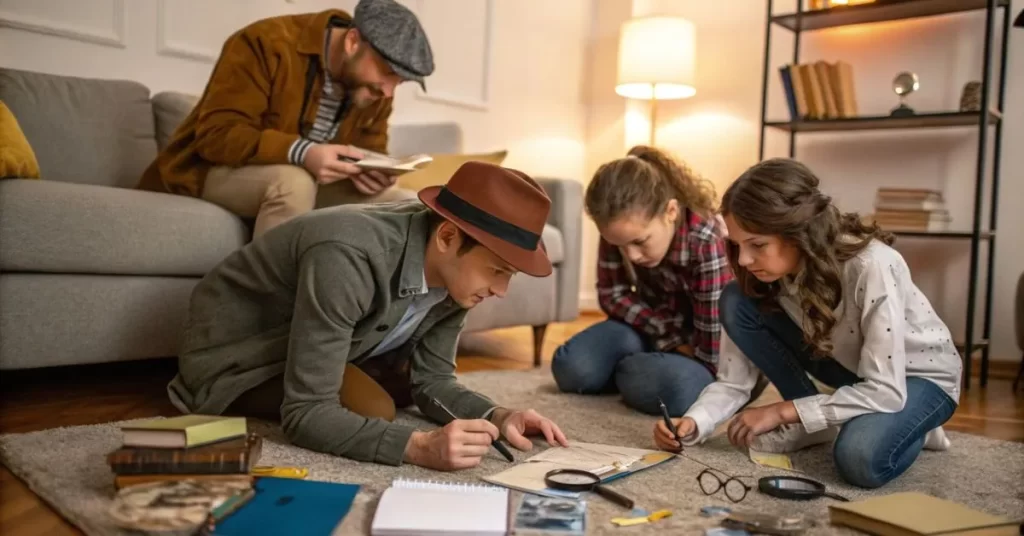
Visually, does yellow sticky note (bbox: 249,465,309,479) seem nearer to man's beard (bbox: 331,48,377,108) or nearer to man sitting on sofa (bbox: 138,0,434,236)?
man sitting on sofa (bbox: 138,0,434,236)

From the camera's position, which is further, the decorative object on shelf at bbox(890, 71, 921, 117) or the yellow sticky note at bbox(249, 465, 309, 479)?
the decorative object on shelf at bbox(890, 71, 921, 117)

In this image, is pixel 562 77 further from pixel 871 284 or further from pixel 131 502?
pixel 131 502

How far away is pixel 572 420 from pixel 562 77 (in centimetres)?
297

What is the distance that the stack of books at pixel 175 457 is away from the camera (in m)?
1.18

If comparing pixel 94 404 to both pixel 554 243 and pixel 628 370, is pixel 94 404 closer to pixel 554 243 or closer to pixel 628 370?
pixel 628 370

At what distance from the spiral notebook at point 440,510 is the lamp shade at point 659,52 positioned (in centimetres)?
307

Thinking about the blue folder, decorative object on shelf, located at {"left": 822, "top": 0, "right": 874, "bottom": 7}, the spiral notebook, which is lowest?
the blue folder

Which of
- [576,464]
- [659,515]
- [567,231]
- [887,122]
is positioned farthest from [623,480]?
[887,122]

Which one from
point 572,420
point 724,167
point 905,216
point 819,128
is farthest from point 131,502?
point 724,167

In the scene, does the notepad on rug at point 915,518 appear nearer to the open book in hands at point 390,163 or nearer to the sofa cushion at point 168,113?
the open book in hands at point 390,163

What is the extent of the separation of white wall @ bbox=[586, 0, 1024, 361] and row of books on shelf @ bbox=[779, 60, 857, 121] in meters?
0.28

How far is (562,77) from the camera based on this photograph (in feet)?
15.1

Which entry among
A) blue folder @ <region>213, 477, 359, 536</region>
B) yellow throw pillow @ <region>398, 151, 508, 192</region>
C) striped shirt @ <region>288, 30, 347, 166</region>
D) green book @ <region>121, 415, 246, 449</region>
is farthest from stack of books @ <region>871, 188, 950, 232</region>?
green book @ <region>121, 415, 246, 449</region>

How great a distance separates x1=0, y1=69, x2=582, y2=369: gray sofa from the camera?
1.87 metres
